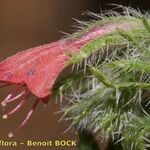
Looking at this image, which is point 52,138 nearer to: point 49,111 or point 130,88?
point 49,111

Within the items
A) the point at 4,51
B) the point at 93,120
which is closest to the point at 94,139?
the point at 93,120

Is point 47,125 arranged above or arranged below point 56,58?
below
